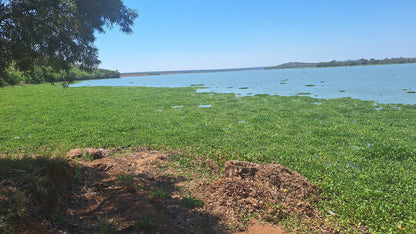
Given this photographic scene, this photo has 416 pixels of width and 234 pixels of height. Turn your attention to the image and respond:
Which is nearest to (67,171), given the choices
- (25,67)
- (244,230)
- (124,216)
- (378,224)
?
(124,216)

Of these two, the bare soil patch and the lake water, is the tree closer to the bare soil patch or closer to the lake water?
the bare soil patch

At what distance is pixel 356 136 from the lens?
10133 millimetres

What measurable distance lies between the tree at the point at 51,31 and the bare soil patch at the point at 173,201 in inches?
120

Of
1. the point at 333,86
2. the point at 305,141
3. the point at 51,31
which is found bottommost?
the point at 305,141

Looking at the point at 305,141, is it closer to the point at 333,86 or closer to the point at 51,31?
the point at 51,31

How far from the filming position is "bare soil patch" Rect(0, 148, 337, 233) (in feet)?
13.1

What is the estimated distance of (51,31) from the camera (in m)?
5.46

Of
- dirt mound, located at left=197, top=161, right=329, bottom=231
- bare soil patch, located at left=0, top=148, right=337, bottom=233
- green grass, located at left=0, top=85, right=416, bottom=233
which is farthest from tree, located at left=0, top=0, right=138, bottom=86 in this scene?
dirt mound, located at left=197, top=161, right=329, bottom=231

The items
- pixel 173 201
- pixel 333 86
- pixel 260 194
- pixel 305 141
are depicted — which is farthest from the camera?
pixel 333 86

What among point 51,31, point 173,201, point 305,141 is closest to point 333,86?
point 305,141

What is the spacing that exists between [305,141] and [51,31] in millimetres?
9605

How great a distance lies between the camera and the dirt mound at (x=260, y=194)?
15.6 feet

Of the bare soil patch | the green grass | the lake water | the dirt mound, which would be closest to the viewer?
the bare soil patch

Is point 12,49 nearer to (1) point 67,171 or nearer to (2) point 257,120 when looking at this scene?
(1) point 67,171
